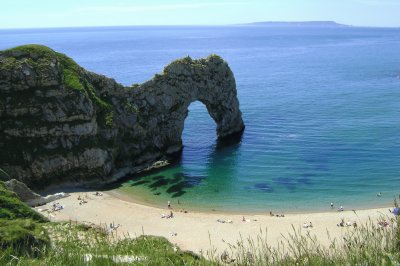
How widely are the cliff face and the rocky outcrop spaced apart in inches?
130

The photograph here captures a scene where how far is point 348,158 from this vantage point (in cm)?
5131

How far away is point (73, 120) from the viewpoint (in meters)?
46.2

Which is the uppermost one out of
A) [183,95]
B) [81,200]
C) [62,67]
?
[62,67]

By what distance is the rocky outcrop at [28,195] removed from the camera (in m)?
37.0

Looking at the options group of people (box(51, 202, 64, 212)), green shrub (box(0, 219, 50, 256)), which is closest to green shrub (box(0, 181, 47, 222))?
green shrub (box(0, 219, 50, 256))

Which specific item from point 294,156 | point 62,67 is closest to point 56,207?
point 62,67

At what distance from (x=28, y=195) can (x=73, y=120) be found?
1000cm

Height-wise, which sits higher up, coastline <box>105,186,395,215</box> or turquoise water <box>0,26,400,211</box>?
turquoise water <box>0,26,400,211</box>

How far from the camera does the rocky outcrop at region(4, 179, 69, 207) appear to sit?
3699 cm

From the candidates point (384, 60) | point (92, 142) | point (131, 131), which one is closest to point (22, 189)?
point (92, 142)

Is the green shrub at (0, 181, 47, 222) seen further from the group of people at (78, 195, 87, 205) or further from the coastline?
the coastline

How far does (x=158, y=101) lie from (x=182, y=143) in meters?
8.27

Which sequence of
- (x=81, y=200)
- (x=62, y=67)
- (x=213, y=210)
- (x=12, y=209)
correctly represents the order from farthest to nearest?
(x=62, y=67)
(x=81, y=200)
(x=213, y=210)
(x=12, y=209)

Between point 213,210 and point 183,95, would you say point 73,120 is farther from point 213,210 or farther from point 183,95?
point 213,210
